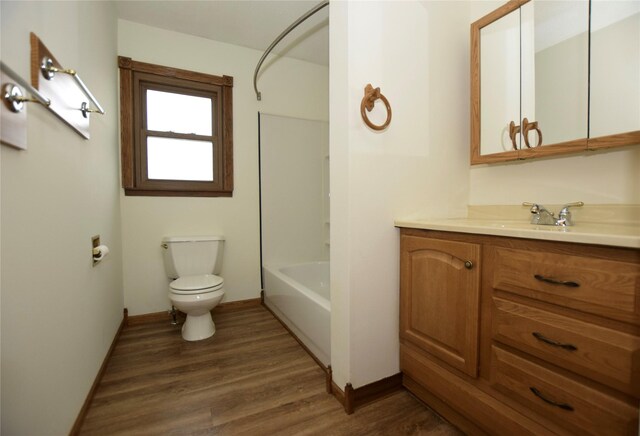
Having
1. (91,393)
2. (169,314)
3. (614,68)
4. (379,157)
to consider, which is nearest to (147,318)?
(169,314)

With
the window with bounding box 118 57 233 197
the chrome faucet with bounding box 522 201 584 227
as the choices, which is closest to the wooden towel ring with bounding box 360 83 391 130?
the chrome faucet with bounding box 522 201 584 227

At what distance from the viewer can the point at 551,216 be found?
1.25 metres

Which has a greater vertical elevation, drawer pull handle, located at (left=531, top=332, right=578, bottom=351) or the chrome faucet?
the chrome faucet

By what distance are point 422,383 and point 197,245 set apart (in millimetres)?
1901

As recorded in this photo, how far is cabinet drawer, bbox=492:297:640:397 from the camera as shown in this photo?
2.37ft

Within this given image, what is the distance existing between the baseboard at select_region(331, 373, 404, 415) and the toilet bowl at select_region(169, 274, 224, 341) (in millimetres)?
1052

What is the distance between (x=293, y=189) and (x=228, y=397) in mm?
1868

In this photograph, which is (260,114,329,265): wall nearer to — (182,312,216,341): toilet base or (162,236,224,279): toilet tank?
(162,236,224,279): toilet tank

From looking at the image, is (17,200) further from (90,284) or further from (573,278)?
(573,278)

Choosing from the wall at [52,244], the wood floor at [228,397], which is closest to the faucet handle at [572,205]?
the wood floor at [228,397]

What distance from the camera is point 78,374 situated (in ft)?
A: 3.95

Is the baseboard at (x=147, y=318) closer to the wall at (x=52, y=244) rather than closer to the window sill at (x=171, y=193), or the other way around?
the wall at (x=52, y=244)

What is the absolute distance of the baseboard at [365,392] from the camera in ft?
4.25

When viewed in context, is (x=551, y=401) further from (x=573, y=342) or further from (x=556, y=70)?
(x=556, y=70)
